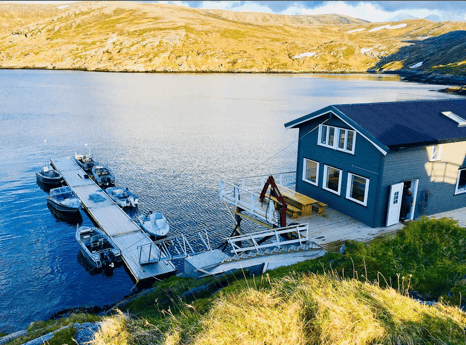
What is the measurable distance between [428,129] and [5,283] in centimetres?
2669

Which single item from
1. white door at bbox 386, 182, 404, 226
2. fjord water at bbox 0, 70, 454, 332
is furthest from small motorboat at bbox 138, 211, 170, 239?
white door at bbox 386, 182, 404, 226

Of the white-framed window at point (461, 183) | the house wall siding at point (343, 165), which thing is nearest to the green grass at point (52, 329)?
the house wall siding at point (343, 165)

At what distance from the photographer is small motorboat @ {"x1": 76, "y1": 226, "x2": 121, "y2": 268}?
24.1m

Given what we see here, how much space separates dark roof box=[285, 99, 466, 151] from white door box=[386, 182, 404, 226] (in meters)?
2.33

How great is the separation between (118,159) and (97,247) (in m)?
25.2

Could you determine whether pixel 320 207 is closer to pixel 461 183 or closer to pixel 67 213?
pixel 461 183

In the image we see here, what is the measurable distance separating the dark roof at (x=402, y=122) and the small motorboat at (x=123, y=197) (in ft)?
55.6

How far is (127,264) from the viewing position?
2405 centimetres

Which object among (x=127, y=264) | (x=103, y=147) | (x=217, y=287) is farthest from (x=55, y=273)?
(x=103, y=147)

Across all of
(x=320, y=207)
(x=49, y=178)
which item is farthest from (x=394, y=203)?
(x=49, y=178)

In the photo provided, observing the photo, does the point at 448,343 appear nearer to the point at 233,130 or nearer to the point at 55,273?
the point at 55,273

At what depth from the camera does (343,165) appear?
2117 cm

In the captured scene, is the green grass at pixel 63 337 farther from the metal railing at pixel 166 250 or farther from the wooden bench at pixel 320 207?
the wooden bench at pixel 320 207

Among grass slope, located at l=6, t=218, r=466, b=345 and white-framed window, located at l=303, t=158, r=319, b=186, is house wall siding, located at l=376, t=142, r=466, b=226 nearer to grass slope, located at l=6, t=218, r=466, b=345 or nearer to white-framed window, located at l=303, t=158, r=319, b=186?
white-framed window, located at l=303, t=158, r=319, b=186
